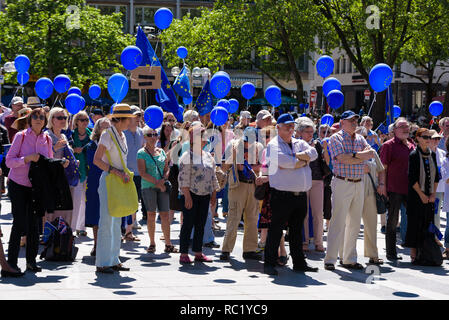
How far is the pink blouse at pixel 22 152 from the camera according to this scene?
28.7 feet

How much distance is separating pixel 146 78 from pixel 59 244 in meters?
5.76

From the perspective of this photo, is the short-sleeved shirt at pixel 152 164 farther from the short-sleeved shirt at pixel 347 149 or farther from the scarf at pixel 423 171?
the scarf at pixel 423 171

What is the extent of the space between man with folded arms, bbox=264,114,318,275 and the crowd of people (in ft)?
0.05

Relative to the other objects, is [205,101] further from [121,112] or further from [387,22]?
[387,22]

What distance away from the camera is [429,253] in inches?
410

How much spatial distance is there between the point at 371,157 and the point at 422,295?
201cm

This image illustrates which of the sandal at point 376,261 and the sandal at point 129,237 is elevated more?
the sandal at point 129,237

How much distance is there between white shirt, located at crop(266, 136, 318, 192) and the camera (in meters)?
9.29

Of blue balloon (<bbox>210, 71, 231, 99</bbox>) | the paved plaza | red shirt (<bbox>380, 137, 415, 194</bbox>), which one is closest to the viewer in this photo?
the paved plaza

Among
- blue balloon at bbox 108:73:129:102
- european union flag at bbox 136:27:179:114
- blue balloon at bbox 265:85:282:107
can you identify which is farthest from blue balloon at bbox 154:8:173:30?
blue balloon at bbox 108:73:129:102

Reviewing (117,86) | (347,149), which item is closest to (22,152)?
(347,149)

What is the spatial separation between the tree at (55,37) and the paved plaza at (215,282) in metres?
34.0

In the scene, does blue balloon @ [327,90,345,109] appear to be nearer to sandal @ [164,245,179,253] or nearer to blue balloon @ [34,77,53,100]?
sandal @ [164,245,179,253]

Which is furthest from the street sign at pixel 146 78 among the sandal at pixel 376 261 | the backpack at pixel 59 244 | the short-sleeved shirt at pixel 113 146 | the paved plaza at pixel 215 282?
the sandal at pixel 376 261
